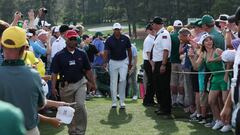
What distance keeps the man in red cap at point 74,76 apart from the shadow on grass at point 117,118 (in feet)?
5.01

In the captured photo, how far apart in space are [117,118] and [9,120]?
312 inches

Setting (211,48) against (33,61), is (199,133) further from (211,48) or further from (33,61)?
(33,61)

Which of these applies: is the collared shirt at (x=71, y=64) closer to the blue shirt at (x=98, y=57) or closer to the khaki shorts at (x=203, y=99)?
the khaki shorts at (x=203, y=99)

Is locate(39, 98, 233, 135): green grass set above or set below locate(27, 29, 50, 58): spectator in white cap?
below

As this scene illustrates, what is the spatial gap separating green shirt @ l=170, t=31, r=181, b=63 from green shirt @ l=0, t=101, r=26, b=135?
27.1 ft

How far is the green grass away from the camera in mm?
7973

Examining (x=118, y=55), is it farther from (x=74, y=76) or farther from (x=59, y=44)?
(x=74, y=76)

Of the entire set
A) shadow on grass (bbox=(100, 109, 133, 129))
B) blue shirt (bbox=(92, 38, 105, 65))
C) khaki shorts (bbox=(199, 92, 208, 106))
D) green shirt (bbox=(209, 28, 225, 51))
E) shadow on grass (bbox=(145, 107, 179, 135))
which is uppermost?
green shirt (bbox=(209, 28, 225, 51))

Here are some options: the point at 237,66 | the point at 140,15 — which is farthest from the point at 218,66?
the point at 140,15

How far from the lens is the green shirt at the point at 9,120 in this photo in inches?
54.9

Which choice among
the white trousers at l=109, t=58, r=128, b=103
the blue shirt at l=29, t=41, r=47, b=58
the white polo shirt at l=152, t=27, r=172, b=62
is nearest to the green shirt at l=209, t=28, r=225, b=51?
the white polo shirt at l=152, t=27, r=172, b=62

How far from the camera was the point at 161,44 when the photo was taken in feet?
29.4

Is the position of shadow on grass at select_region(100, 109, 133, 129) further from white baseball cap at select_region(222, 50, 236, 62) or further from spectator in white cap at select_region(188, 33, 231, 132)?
white baseball cap at select_region(222, 50, 236, 62)

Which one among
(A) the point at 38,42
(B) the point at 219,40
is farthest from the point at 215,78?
(A) the point at 38,42
